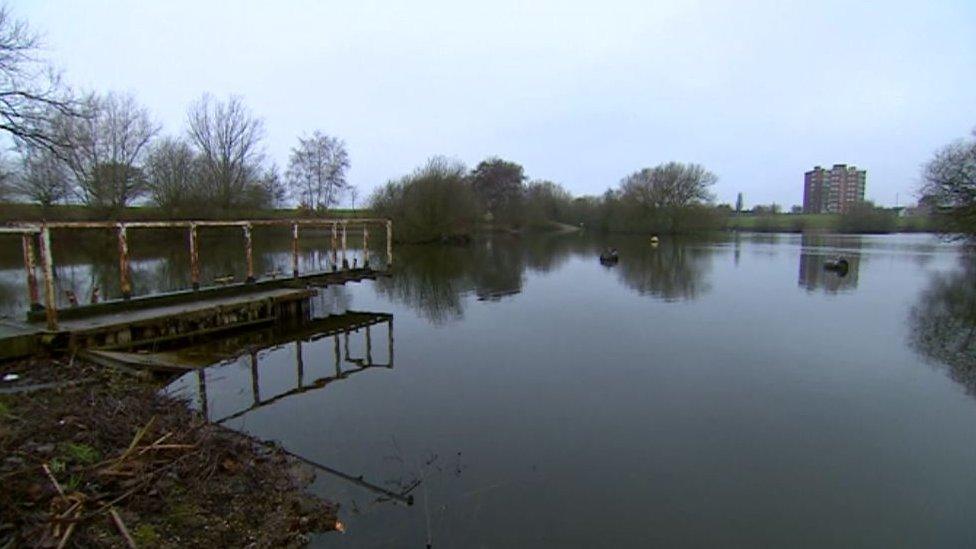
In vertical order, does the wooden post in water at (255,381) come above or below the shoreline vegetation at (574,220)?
below

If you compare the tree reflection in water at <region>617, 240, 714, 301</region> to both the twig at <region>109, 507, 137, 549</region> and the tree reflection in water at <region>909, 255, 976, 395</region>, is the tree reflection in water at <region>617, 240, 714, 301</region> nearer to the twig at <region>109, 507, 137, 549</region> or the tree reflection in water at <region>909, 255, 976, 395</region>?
the tree reflection in water at <region>909, 255, 976, 395</region>

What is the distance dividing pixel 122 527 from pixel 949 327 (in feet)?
64.2

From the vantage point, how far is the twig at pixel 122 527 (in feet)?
12.4

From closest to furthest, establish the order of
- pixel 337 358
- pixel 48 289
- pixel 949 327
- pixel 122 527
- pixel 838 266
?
pixel 122 527 → pixel 48 289 → pixel 337 358 → pixel 949 327 → pixel 838 266

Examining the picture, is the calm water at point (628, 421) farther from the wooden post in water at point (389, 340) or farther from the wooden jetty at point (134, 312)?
the wooden jetty at point (134, 312)

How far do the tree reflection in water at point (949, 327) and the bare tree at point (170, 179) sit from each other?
4238 centimetres

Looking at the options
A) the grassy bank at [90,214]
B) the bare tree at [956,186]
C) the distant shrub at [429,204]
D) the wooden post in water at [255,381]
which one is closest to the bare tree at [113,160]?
the grassy bank at [90,214]

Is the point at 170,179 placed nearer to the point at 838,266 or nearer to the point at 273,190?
Answer: the point at 273,190

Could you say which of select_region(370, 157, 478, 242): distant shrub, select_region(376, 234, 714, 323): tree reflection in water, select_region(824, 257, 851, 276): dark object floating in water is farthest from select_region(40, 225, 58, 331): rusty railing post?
select_region(370, 157, 478, 242): distant shrub

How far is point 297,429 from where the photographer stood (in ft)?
24.7

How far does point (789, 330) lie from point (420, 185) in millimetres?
36679

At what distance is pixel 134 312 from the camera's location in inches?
→ 432

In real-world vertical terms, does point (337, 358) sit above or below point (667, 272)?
below

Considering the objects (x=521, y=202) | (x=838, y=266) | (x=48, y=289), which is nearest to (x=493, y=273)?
(x=838, y=266)
